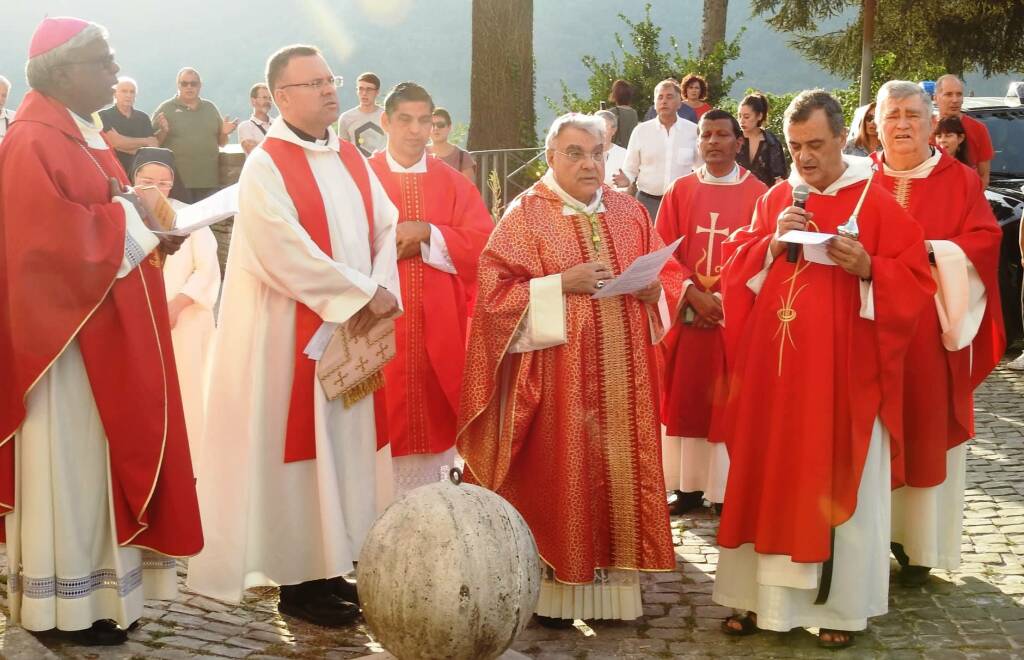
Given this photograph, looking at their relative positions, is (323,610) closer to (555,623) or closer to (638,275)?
(555,623)

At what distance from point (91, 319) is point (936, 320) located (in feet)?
12.2

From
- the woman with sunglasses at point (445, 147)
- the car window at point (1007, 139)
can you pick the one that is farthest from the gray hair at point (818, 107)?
the car window at point (1007, 139)

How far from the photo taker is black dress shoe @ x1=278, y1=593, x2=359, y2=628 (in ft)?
18.2

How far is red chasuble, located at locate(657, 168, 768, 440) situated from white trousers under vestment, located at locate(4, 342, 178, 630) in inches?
136

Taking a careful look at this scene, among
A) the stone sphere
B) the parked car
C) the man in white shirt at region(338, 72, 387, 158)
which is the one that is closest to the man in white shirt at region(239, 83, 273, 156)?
the man in white shirt at region(338, 72, 387, 158)

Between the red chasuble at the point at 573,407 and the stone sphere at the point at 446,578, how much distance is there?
3.99ft

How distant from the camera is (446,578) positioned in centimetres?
402

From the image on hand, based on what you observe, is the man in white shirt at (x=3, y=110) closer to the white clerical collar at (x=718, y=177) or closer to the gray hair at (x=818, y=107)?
the white clerical collar at (x=718, y=177)

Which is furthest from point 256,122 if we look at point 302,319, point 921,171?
point 921,171

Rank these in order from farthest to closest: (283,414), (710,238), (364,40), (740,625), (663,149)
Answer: (364,40), (663,149), (710,238), (283,414), (740,625)

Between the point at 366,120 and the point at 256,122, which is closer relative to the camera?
the point at 366,120

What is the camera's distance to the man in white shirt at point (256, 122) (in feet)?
47.5

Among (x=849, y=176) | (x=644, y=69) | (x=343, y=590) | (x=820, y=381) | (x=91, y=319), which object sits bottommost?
(x=343, y=590)

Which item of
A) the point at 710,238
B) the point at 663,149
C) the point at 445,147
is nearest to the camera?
the point at 710,238
